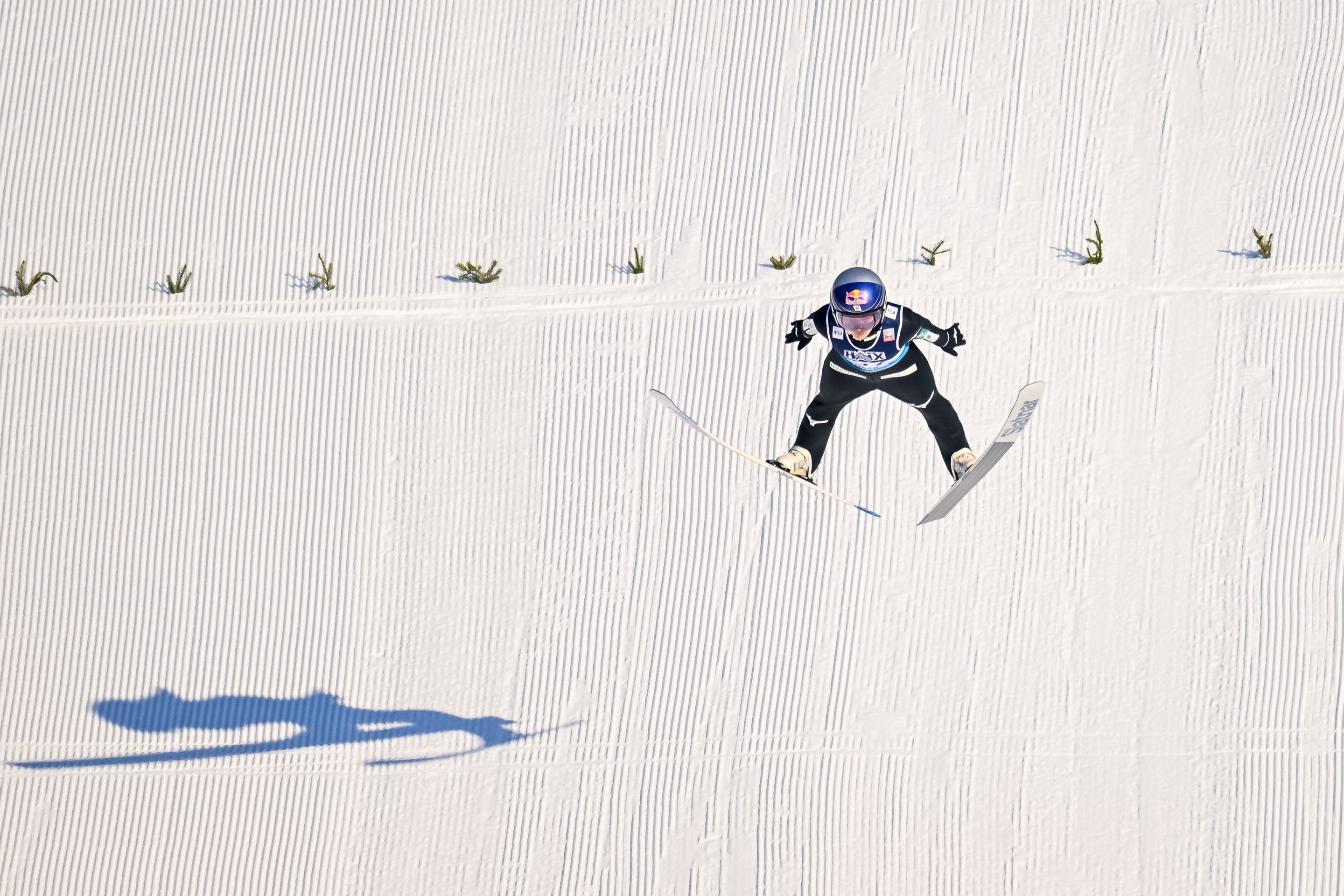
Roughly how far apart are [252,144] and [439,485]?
→ 112 inches

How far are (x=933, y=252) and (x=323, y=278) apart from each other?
4.08 metres

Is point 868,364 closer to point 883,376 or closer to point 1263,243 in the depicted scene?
point 883,376

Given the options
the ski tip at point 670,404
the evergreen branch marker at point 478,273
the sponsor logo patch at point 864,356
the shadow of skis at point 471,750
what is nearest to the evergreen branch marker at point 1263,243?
the sponsor logo patch at point 864,356

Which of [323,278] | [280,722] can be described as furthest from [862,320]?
[280,722]

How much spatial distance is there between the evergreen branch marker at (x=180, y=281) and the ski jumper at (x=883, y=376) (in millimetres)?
4252

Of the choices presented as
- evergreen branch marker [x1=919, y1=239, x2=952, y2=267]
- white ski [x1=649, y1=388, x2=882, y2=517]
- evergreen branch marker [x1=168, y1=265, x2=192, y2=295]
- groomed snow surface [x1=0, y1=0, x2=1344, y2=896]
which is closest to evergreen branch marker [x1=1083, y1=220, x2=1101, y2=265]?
groomed snow surface [x1=0, y1=0, x2=1344, y2=896]

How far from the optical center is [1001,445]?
6.69 meters

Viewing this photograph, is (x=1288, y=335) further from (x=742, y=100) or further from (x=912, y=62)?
(x=742, y=100)

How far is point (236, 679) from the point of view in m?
7.32

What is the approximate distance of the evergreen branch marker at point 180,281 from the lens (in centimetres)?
777

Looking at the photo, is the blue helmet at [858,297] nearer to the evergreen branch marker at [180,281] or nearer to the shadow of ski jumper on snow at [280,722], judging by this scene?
the shadow of ski jumper on snow at [280,722]

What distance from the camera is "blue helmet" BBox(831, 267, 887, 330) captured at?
5914mm

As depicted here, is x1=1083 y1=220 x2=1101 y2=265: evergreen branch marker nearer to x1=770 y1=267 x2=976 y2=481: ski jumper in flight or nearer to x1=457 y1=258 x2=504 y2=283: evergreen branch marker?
x1=770 y1=267 x2=976 y2=481: ski jumper in flight

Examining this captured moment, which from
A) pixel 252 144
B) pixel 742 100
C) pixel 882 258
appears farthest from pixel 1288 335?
pixel 252 144
